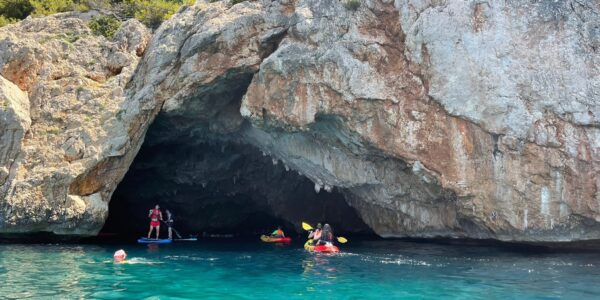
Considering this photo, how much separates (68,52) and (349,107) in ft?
45.3

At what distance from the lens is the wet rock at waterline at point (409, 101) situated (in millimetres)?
17203

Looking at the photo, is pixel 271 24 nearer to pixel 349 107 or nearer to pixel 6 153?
pixel 349 107

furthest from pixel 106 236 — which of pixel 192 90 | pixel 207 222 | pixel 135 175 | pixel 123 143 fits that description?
pixel 192 90

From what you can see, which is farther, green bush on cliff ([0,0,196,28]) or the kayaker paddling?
green bush on cliff ([0,0,196,28])

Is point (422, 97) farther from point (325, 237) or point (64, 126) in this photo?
point (64, 126)

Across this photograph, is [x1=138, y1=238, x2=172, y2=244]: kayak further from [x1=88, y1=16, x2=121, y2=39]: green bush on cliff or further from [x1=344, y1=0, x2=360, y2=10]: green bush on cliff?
[x1=344, y1=0, x2=360, y2=10]: green bush on cliff

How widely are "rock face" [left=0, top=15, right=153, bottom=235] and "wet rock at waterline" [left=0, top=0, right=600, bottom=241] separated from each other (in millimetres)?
170

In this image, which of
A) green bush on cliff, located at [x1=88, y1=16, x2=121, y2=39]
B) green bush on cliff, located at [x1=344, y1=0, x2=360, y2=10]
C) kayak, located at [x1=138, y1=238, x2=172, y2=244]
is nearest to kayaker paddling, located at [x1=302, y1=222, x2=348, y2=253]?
kayak, located at [x1=138, y1=238, x2=172, y2=244]

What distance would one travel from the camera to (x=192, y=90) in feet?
71.1

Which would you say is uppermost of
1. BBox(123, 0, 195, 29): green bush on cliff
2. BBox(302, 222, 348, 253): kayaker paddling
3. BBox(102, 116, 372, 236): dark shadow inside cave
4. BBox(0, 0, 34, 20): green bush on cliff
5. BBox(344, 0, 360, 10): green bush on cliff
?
BBox(0, 0, 34, 20): green bush on cliff

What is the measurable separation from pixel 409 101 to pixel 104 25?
54.3 feet

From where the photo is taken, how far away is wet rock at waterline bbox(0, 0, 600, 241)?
1720 cm

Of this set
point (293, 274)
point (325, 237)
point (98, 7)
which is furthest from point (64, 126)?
point (293, 274)

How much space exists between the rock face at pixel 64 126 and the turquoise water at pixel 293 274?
5.56 feet
